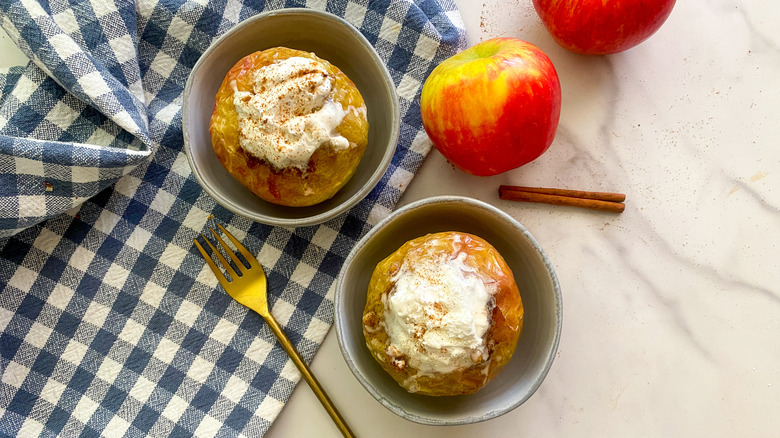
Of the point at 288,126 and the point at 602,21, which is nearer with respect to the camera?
the point at 288,126

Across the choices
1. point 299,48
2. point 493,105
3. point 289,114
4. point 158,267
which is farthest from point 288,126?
point 158,267

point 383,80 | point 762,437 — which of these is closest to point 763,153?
point 762,437

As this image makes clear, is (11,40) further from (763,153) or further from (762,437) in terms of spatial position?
(762,437)

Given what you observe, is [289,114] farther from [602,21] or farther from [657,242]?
[657,242]

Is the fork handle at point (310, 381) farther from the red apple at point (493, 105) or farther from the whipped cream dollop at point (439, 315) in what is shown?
the red apple at point (493, 105)

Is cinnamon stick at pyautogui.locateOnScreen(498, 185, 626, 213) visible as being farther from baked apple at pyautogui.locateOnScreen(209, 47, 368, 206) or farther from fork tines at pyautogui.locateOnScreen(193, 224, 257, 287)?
fork tines at pyautogui.locateOnScreen(193, 224, 257, 287)

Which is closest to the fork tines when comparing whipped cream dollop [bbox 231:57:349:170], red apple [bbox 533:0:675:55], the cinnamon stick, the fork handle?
the fork handle
